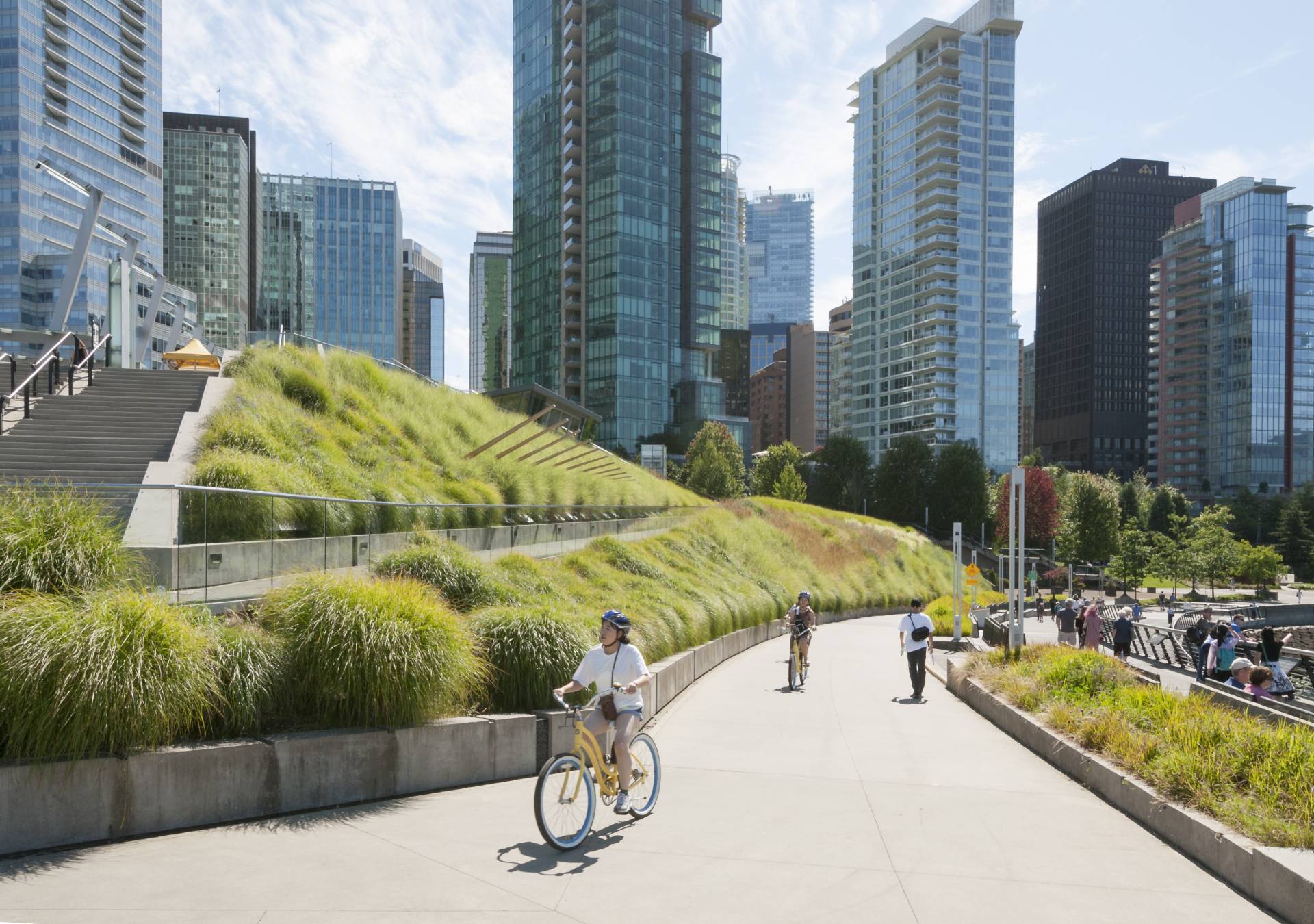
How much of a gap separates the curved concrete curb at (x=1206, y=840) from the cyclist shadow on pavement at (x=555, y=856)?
415 centimetres

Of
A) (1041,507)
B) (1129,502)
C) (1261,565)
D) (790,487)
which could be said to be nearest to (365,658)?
(1261,565)

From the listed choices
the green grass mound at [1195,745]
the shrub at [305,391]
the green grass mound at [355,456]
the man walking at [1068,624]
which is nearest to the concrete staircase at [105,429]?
the green grass mound at [355,456]

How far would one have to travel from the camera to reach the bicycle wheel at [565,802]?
638 centimetres

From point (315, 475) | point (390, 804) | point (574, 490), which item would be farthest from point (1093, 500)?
point (390, 804)

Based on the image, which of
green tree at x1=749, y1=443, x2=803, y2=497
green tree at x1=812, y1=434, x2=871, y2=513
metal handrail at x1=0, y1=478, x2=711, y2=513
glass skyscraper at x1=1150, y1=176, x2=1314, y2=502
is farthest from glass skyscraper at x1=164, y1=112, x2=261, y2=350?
glass skyscraper at x1=1150, y1=176, x2=1314, y2=502

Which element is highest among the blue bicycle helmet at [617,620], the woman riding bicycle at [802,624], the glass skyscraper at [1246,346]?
the glass skyscraper at [1246,346]

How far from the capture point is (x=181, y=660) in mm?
6918

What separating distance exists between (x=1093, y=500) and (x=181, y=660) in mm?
87232

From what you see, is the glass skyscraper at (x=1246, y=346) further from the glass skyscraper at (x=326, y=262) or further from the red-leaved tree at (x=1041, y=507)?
the glass skyscraper at (x=326, y=262)

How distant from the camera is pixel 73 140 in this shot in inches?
4158

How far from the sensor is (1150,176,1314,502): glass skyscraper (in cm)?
16188

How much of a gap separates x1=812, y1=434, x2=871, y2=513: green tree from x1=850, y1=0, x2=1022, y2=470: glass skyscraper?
4023 cm

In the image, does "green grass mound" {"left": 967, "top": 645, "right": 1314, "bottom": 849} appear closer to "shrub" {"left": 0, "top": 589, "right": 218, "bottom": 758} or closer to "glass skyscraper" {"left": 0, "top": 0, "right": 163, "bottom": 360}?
"shrub" {"left": 0, "top": 589, "right": 218, "bottom": 758}

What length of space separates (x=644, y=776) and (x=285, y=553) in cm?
529
